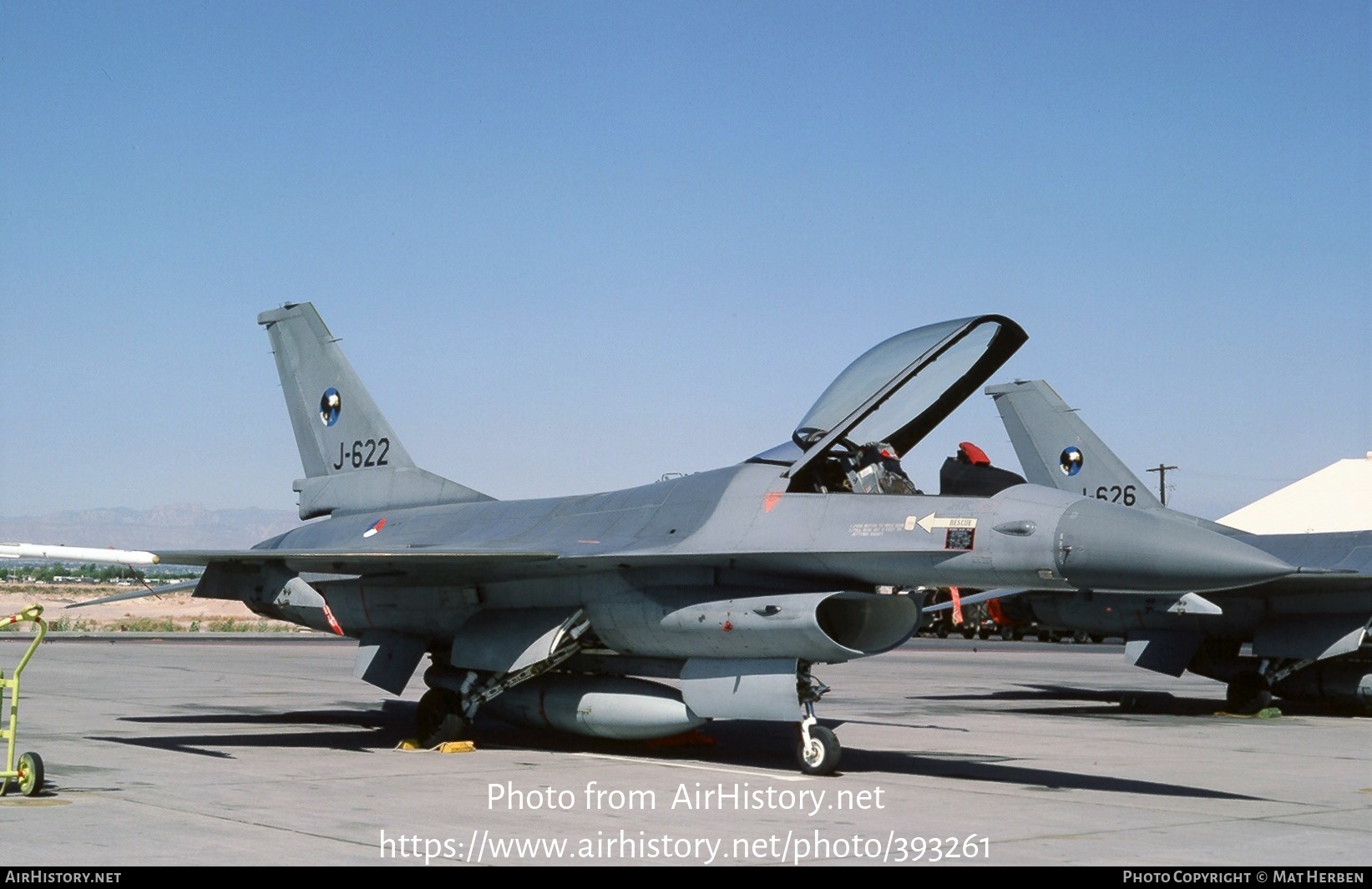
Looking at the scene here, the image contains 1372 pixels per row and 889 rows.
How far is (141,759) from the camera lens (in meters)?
10.9

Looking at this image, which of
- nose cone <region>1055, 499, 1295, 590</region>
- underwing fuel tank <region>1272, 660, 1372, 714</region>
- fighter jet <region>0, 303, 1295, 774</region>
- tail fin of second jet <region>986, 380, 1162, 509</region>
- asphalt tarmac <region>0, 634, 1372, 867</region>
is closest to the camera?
asphalt tarmac <region>0, 634, 1372, 867</region>

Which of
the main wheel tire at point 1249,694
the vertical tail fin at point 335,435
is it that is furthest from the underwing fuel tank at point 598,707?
the main wheel tire at point 1249,694

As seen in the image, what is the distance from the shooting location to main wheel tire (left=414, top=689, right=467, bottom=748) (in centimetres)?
1229

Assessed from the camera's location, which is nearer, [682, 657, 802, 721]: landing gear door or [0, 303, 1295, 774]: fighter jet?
[0, 303, 1295, 774]: fighter jet

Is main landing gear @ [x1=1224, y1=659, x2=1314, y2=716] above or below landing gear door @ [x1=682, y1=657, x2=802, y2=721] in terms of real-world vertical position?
below

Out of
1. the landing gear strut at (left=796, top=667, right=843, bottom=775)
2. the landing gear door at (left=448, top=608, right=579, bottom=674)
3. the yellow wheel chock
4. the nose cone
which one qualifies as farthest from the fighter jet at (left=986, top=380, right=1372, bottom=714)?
the yellow wheel chock

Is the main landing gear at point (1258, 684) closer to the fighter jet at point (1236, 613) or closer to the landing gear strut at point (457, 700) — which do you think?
the fighter jet at point (1236, 613)

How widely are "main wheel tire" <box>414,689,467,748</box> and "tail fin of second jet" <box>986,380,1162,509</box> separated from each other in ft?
33.2

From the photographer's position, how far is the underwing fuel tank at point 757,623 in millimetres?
10203

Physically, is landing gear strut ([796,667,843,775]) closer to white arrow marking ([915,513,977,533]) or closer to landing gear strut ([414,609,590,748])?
white arrow marking ([915,513,977,533])

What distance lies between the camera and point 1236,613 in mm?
17578

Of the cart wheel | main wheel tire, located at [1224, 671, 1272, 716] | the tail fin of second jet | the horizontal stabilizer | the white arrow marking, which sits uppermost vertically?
the tail fin of second jet
